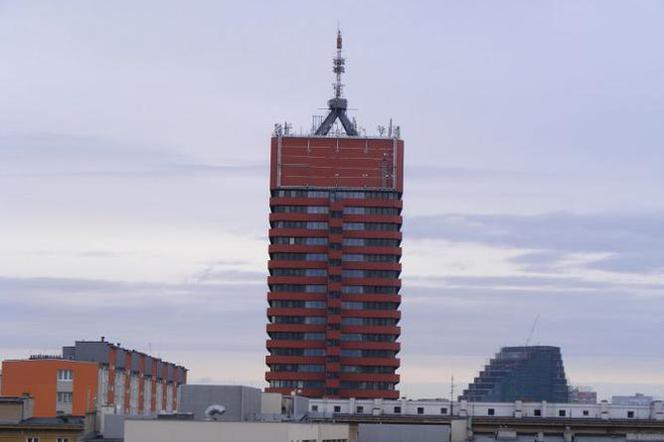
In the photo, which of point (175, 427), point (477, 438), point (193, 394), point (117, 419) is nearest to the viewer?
point (175, 427)

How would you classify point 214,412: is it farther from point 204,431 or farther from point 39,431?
point 39,431

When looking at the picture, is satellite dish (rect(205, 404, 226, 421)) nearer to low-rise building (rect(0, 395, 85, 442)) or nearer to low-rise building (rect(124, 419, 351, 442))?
low-rise building (rect(124, 419, 351, 442))

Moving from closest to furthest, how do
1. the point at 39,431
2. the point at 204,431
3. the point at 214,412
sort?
1. the point at 204,431
2. the point at 214,412
3. the point at 39,431

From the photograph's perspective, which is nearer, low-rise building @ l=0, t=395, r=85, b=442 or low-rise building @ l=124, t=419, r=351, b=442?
low-rise building @ l=124, t=419, r=351, b=442

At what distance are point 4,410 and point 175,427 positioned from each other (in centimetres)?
7469

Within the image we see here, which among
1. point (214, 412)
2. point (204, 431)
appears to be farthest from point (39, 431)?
point (204, 431)

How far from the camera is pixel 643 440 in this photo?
17775 cm

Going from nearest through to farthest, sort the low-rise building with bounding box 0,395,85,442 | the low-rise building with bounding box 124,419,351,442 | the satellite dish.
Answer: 1. the low-rise building with bounding box 124,419,351,442
2. the satellite dish
3. the low-rise building with bounding box 0,395,85,442

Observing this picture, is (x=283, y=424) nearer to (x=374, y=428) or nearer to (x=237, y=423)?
(x=237, y=423)

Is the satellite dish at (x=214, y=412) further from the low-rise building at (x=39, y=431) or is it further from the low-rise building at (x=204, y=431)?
the low-rise building at (x=39, y=431)

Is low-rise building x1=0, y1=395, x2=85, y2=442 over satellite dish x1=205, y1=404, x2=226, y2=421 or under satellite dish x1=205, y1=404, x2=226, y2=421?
under

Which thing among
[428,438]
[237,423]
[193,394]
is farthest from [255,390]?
[237,423]

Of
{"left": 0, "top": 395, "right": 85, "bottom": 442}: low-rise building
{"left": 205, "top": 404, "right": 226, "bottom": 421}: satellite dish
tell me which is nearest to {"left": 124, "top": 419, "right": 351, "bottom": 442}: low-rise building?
{"left": 205, "top": 404, "right": 226, "bottom": 421}: satellite dish

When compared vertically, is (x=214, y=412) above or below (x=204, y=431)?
above
